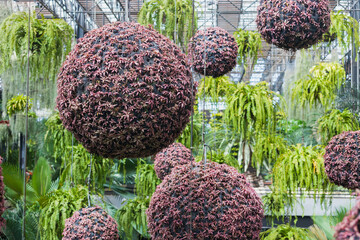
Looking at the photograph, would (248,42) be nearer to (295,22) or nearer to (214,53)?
(214,53)

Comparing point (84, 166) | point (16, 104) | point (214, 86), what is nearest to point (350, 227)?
point (84, 166)

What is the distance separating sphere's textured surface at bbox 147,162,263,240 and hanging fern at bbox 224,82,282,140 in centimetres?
184

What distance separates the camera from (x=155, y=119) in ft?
5.44

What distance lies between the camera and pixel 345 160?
300 centimetres

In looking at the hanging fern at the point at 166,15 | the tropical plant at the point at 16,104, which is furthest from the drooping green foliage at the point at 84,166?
the tropical plant at the point at 16,104

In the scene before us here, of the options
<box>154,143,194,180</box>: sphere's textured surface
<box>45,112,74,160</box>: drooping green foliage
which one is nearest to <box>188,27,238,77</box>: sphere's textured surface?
<box>154,143,194,180</box>: sphere's textured surface

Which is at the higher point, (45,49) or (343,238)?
(45,49)

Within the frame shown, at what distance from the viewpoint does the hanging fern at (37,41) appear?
3.74m

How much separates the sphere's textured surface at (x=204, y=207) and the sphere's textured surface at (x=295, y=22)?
1059mm

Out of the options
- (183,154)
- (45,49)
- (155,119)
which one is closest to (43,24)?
(45,49)

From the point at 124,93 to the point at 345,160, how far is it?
75.5 inches

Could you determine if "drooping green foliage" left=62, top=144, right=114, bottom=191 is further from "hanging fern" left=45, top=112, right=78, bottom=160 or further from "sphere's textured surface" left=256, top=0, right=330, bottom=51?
"sphere's textured surface" left=256, top=0, right=330, bottom=51

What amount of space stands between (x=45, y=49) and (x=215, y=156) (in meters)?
1.73

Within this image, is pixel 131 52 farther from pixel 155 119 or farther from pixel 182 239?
pixel 182 239
